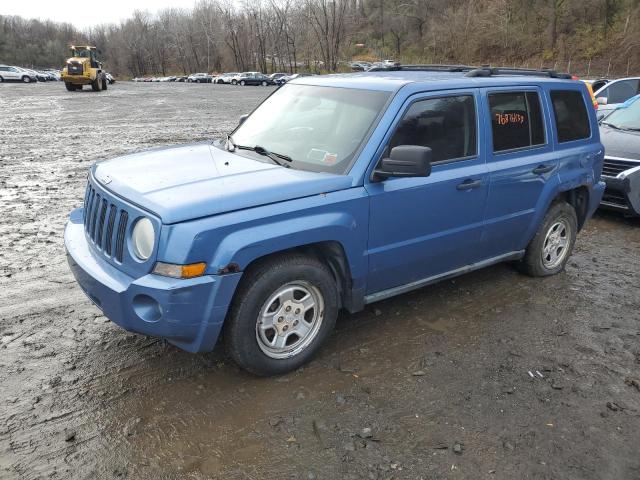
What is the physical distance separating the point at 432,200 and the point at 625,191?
14.9 feet

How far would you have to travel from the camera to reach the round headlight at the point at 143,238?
3100 mm

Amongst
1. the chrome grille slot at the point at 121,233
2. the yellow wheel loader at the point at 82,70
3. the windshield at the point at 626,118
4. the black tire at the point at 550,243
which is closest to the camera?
the chrome grille slot at the point at 121,233

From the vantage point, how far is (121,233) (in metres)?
3.28

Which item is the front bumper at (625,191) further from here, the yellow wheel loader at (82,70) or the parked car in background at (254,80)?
the parked car in background at (254,80)

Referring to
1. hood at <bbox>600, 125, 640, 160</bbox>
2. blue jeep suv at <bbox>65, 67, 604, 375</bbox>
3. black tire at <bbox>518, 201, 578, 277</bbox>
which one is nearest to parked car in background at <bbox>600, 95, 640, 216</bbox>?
hood at <bbox>600, 125, 640, 160</bbox>

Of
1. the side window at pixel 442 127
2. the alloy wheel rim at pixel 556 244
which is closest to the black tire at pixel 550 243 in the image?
the alloy wheel rim at pixel 556 244

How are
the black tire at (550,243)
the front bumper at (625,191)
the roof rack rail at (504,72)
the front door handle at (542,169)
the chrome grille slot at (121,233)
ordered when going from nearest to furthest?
the chrome grille slot at (121,233), the roof rack rail at (504,72), the front door handle at (542,169), the black tire at (550,243), the front bumper at (625,191)

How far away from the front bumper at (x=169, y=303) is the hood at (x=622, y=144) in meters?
6.40

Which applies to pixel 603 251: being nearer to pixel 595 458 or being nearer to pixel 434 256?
pixel 434 256

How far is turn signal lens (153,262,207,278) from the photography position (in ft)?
9.82

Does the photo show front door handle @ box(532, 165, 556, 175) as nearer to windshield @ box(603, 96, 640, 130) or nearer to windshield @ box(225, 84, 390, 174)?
windshield @ box(225, 84, 390, 174)

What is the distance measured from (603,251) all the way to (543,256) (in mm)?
1523

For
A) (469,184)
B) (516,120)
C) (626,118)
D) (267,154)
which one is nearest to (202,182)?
(267,154)

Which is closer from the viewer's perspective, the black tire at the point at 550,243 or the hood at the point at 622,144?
the black tire at the point at 550,243
